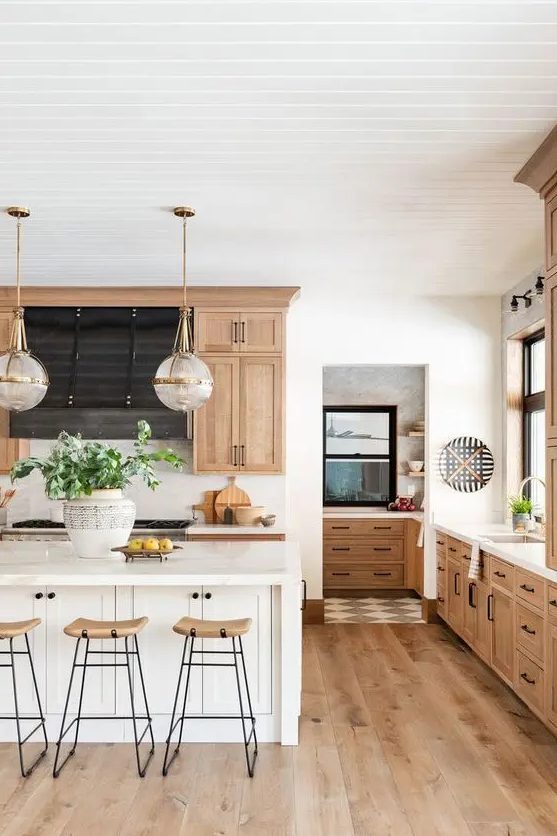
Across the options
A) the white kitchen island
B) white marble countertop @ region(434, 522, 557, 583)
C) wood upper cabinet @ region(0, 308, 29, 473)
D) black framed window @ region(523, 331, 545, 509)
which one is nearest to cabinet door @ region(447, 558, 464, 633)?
white marble countertop @ region(434, 522, 557, 583)

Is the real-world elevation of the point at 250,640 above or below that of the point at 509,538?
below

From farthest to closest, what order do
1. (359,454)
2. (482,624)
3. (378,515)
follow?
(359,454), (378,515), (482,624)

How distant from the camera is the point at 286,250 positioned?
517cm

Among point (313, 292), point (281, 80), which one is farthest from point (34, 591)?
point (313, 292)

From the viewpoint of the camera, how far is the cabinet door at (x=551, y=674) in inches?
147

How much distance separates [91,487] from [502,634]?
99.8 inches

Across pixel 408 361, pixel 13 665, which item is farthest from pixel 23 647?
pixel 408 361

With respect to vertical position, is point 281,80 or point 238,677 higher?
point 281,80

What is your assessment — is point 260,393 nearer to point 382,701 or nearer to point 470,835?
point 382,701

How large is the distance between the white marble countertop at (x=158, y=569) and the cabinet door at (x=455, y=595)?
189 cm

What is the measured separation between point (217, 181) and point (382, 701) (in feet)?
9.67

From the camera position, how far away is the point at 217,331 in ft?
20.4

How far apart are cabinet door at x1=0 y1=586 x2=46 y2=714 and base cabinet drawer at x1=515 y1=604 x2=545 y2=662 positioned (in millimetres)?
2434

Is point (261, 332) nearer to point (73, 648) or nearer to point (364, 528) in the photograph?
point (364, 528)
